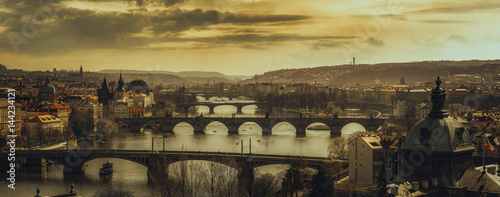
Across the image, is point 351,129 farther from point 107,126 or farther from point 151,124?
point 107,126

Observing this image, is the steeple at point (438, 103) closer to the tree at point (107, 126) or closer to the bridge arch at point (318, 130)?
the bridge arch at point (318, 130)

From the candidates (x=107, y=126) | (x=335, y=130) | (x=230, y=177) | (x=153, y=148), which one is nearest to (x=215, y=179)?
(x=230, y=177)

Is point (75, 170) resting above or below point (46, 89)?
below

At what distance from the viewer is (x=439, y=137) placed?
16641mm

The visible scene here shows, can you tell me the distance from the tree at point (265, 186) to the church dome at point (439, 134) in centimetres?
876

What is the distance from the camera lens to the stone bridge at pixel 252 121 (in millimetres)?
51438

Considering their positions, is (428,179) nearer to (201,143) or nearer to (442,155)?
(442,155)

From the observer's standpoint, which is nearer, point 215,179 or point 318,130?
point 215,179

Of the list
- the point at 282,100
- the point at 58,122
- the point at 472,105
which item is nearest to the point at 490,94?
the point at 472,105

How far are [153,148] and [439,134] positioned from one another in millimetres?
24919

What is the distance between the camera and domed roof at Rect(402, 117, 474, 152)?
1661 centimetres

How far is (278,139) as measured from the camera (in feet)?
149

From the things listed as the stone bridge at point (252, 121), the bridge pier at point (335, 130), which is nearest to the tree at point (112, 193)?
the stone bridge at point (252, 121)

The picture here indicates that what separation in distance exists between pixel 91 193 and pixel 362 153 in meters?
10.2
